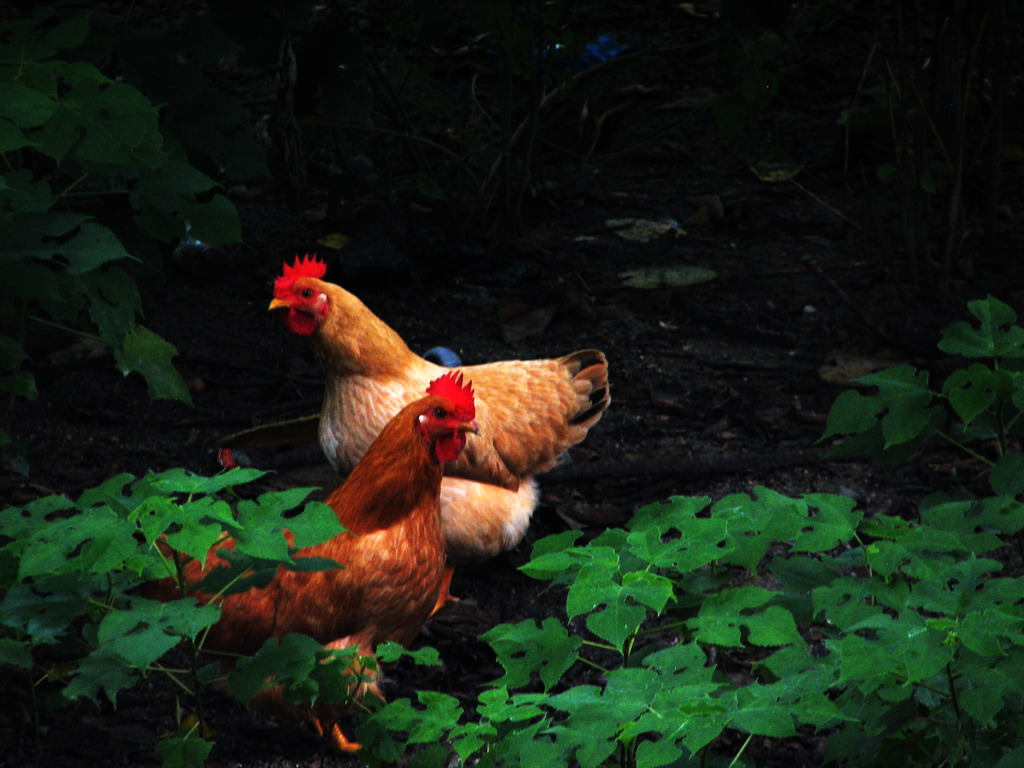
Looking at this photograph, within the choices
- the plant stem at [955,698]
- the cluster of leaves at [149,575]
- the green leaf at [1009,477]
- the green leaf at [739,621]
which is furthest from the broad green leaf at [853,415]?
the cluster of leaves at [149,575]

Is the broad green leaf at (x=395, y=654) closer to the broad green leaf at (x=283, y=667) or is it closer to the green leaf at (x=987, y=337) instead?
the broad green leaf at (x=283, y=667)

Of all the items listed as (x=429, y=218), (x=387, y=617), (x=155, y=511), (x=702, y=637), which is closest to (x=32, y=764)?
(x=387, y=617)

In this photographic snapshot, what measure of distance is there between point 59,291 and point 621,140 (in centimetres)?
549

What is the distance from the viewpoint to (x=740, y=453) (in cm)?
459

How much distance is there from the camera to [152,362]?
344 centimetres

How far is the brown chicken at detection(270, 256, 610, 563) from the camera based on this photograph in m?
3.97

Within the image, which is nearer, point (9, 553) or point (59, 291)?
point (9, 553)

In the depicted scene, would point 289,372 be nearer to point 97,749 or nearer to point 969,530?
point 97,749

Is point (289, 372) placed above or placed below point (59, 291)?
below

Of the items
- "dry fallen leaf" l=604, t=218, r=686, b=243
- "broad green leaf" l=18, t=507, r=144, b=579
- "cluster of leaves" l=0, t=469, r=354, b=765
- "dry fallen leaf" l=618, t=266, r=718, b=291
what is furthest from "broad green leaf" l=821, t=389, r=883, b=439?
"dry fallen leaf" l=604, t=218, r=686, b=243

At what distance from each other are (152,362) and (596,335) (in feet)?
9.08

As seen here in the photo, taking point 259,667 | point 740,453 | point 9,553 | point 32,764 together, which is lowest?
point 740,453

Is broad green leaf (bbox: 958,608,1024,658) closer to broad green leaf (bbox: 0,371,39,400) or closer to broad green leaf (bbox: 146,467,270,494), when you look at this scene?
broad green leaf (bbox: 146,467,270,494)

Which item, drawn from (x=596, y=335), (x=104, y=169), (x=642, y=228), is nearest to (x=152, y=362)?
(x=104, y=169)
